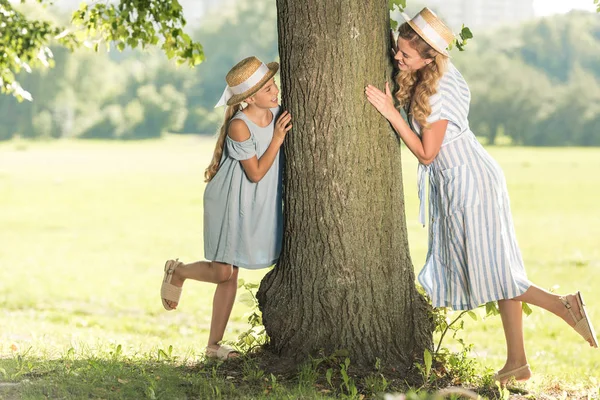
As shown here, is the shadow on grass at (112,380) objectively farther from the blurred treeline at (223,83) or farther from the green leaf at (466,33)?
the blurred treeline at (223,83)

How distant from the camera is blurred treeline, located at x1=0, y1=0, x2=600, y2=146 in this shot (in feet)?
170

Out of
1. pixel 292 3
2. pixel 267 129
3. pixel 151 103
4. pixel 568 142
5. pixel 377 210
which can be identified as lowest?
pixel 377 210

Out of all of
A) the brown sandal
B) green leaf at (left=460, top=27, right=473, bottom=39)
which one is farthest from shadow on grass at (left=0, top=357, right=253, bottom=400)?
green leaf at (left=460, top=27, right=473, bottom=39)

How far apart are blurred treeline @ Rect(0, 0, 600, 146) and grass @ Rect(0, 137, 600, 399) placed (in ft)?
46.0

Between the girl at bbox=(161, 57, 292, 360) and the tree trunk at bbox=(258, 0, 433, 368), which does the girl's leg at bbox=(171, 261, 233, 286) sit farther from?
the tree trunk at bbox=(258, 0, 433, 368)

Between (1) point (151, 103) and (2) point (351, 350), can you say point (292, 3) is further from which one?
(1) point (151, 103)

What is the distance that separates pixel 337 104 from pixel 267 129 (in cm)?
48

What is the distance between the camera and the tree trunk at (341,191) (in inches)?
162

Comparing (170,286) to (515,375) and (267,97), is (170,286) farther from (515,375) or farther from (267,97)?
(515,375)

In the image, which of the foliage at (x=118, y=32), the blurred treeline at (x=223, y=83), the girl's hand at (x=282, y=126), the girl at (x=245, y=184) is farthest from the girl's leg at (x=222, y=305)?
the blurred treeline at (x=223, y=83)

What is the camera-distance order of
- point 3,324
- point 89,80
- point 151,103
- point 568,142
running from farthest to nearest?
point 89,80 → point 151,103 → point 568,142 → point 3,324

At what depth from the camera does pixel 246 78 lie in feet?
14.4

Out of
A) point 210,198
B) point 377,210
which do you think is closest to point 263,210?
point 210,198

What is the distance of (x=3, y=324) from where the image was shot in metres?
7.64
